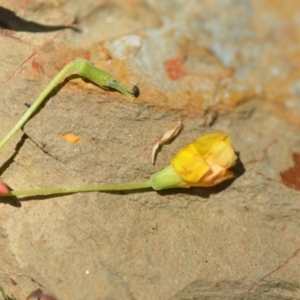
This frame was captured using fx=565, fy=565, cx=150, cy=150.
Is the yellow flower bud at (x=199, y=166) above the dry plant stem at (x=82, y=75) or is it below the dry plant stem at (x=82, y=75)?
below

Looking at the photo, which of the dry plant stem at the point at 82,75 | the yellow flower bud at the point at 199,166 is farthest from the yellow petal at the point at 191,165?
the dry plant stem at the point at 82,75

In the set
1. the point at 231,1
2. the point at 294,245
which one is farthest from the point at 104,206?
the point at 231,1

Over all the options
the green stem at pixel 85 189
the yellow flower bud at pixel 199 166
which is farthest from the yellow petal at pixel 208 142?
the green stem at pixel 85 189

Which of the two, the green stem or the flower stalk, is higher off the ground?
the flower stalk

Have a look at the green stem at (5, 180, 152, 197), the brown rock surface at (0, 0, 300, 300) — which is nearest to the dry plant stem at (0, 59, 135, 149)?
the brown rock surface at (0, 0, 300, 300)

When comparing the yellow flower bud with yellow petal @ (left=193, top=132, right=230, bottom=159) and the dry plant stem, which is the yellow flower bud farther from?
the dry plant stem

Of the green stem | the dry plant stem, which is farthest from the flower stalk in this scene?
the dry plant stem

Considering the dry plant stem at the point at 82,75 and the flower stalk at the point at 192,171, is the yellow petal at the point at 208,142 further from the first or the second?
the dry plant stem at the point at 82,75

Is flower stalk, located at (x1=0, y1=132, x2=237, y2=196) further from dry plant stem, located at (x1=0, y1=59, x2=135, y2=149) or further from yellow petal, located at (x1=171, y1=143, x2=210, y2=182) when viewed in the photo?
dry plant stem, located at (x1=0, y1=59, x2=135, y2=149)
